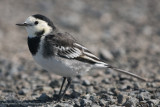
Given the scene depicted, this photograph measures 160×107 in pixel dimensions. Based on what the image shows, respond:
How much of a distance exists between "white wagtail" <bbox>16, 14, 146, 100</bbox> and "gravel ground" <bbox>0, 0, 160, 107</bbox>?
777mm

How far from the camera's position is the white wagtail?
26.6 feet

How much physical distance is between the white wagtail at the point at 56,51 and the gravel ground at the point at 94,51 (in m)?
0.78

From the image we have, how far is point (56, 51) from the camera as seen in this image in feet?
27.0

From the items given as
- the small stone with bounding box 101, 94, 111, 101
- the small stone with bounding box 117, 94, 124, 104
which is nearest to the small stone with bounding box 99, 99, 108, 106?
the small stone with bounding box 101, 94, 111, 101

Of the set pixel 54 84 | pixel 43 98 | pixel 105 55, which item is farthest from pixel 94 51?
pixel 43 98

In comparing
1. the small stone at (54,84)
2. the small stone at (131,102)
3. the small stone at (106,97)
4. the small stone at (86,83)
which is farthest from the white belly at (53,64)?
the small stone at (54,84)

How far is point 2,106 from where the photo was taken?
8.05m

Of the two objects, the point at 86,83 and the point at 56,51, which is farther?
the point at 86,83

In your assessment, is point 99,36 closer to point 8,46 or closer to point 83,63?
point 8,46

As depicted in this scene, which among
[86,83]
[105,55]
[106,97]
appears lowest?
[106,97]

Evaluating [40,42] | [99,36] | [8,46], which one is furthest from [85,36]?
[40,42]

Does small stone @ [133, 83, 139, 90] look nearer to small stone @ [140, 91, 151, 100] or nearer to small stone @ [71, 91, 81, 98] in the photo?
small stone @ [140, 91, 151, 100]

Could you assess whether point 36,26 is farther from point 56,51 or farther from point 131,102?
point 131,102

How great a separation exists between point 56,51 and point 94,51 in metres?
5.67
